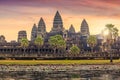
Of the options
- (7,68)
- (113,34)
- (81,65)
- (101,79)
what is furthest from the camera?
(113,34)

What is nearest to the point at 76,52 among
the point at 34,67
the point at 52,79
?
the point at 34,67

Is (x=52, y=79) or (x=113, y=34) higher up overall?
(x=113, y=34)

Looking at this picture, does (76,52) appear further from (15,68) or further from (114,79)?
(114,79)

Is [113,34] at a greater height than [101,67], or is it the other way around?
[113,34]

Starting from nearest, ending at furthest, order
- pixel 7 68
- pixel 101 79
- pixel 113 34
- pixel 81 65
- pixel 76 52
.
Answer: pixel 101 79 < pixel 7 68 < pixel 81 65 < pixel 113 34 < pixel 76 52

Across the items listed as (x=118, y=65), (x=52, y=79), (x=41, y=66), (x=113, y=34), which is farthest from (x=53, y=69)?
(x=113, y=34)

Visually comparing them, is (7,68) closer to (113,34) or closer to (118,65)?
(118,65)

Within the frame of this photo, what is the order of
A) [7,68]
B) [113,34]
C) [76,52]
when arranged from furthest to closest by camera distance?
1. [76,52]
2. [113,34]
3. [7,68]

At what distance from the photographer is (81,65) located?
112000 millimetres

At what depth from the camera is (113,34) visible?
170 metres

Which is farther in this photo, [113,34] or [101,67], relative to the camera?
[113,34]

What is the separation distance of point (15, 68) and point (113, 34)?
242ft

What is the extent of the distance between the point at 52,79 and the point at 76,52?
111 m

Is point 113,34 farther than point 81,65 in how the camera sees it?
Yes
